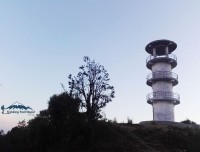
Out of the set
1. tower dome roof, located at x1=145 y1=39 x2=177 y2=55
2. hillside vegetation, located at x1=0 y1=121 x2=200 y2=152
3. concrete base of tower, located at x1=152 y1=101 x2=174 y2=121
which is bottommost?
hillside vegetation, located at x1=0 y1=121 x2=200 y2=152

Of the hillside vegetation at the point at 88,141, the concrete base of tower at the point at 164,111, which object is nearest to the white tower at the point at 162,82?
the concrete base of tower at the point at 164,111

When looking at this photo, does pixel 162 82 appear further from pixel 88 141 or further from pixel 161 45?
pixel 88 141

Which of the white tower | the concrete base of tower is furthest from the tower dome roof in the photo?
the concrete base of tower

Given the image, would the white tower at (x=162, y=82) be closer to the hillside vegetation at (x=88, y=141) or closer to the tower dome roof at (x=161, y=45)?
the tower dome roof at (x=161, y=45)

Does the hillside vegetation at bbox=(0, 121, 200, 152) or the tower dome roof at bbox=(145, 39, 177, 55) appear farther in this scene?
the tower dome roof at bbox=(145, 39, 177, 55)

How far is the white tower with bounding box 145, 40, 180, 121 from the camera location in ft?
172

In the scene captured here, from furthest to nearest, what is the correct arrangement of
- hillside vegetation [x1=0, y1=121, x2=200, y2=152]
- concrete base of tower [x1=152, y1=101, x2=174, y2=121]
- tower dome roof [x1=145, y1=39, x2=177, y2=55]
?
1. tower dome roof [x1=145, y1=39, x2=177, y2=55]
2. concrete base of tower [x1=152, y1=101, x2=174, y2=121]
3. hillside vegetation [x1=0, y1=121, x2=200, y2=152]

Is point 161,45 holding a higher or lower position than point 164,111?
higher

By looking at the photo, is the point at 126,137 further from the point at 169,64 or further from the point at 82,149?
the point at 169,64

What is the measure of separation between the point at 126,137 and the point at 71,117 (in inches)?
297

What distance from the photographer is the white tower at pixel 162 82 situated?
172ft

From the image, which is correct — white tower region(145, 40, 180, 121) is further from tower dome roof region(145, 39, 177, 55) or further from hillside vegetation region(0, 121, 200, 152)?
hillside vegetation region(0, 121, 200, 152)

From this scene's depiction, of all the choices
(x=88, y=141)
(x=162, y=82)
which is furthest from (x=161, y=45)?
(x=88, y=141)

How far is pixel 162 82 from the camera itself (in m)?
53.6
